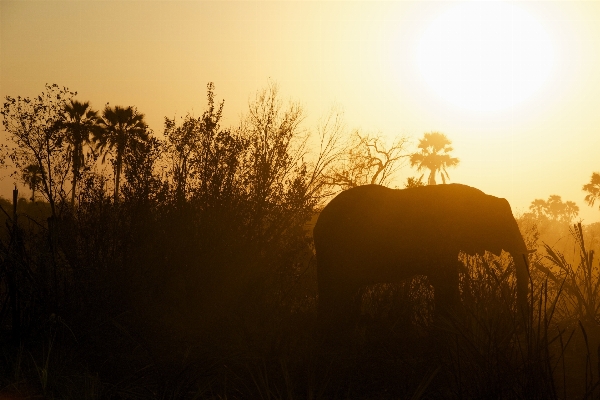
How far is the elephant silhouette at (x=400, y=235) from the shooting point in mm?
9188

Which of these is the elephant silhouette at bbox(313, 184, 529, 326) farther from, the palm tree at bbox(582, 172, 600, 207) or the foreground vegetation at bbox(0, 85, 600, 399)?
the palm tree at bbox(582, 172, 600, 207)

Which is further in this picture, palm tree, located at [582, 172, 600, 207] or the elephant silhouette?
palm tree, located at [582, 172, 600, 207]

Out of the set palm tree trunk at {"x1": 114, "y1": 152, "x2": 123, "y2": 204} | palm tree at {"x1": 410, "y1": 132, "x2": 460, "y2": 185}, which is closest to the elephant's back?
palm tree trunk at {"x1": 114, "y1": 152, "x2": 123, "y2": 204}

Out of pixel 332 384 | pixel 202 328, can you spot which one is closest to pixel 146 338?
pixel 202 328

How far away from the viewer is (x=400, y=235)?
30.7 ft

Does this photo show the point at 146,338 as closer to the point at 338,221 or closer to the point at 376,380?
the point at 376,380

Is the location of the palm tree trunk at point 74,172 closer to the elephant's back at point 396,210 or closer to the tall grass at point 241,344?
the tall grass at point 241,344

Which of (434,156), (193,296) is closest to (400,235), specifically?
(193,296)

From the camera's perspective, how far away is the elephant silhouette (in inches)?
362

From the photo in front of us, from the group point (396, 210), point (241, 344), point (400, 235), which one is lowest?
point (241, 344)

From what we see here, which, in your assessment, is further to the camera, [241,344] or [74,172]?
[74,172]

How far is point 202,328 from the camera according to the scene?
7.39 meters

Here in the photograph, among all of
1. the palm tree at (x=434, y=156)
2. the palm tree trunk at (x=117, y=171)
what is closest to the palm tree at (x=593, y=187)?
the palm tree at (x=434, y=156)

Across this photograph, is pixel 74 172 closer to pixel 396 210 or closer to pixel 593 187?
pixel 396 210
